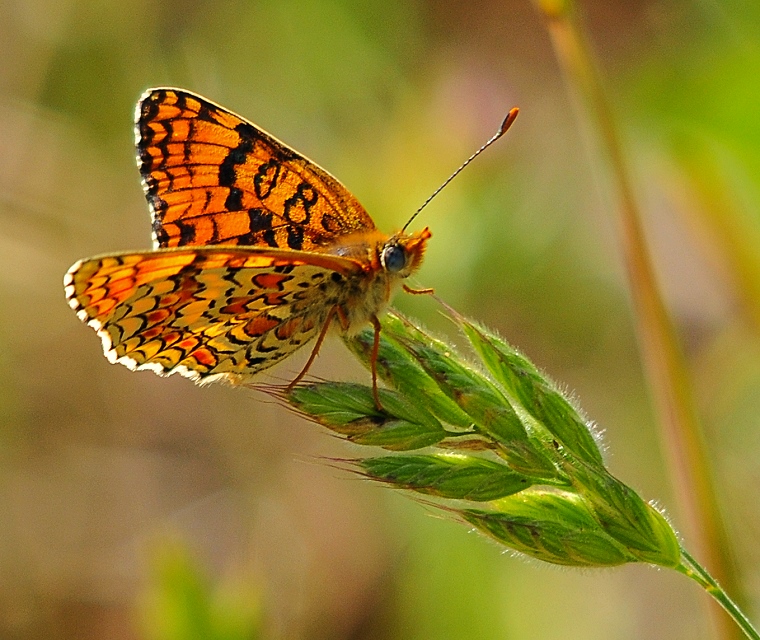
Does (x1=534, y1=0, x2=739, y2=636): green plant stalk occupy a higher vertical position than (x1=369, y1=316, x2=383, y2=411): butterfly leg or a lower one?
higher

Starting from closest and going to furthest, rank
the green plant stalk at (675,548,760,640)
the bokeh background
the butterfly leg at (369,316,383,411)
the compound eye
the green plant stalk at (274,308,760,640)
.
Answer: the green plant stalk at (675,548,760,640) → the green plant stalk at (274,308,760,640) → the butterfly leg at (369,316,383,411) → the compound eye → the bokeh background

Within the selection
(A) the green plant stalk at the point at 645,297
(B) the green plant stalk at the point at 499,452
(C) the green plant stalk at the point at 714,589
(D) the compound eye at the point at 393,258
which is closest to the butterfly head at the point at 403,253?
(D) the compound eye at the point at 393,258

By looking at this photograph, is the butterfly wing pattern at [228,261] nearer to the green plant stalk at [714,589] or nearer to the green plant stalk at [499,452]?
the green plant stalk at [499,452]

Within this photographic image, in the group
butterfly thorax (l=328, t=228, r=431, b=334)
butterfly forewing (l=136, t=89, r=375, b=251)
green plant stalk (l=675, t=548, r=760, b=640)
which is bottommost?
green plant stalk (l=675, t=548, r=760, b=640)

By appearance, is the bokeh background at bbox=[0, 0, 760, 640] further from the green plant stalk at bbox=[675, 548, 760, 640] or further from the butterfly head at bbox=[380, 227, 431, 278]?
the green plant stalk at bbox=[675, 548, 760, 640]

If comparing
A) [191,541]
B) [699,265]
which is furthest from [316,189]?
[699,265]

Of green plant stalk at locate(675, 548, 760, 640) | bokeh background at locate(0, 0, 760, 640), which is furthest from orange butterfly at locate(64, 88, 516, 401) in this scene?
bokeh background at locate(0, 0, 760, 640)
